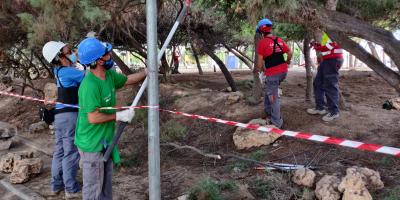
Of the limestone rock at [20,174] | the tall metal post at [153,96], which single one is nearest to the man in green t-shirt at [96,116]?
the tall metal post at [153,96]

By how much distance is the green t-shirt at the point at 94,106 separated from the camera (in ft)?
11.6

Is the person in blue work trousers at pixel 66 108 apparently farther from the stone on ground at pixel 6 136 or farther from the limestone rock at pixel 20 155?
the stone on ground at pixel 6 136

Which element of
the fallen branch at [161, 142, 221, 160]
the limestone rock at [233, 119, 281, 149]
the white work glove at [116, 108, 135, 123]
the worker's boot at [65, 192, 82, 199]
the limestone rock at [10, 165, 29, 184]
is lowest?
the worker's boot at [65, 192, 82, 199]

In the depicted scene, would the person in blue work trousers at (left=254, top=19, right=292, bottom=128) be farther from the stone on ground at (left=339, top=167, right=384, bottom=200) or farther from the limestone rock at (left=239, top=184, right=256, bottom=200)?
the stone on ground at (left=339, top=167, right=384, bottom=200)

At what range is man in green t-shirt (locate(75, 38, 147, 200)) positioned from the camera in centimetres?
353

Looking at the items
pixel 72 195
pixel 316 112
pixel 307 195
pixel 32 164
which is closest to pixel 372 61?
pixel 307 195

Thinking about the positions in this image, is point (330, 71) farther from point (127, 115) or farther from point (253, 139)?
point (127, 115)

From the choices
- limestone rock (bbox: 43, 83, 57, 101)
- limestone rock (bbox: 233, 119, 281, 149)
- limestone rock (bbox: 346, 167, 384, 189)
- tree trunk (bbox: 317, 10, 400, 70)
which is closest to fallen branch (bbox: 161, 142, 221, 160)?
limestone rock (bbox: 233, 119, 281, 149)

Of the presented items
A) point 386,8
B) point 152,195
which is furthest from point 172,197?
point 386,8

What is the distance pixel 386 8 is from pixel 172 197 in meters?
4.03

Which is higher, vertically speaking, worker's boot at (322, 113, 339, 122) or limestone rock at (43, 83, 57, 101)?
limestone rock at (43, 83, 57, 101)

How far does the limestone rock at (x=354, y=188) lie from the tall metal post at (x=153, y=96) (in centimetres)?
202

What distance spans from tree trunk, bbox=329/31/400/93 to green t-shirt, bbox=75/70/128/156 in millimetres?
2750

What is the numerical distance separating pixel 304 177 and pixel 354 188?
734 millimetres
